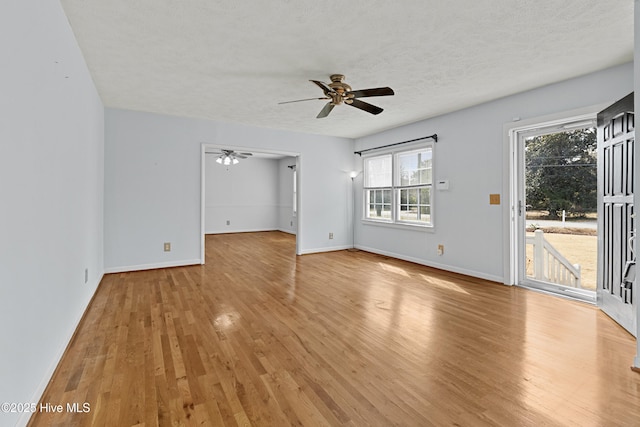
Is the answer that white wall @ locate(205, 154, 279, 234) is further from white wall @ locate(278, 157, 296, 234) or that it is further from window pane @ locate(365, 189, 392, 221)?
A: window pane @ locate(365, 189, 392, 221)

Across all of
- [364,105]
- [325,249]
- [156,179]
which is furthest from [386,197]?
[156,179]

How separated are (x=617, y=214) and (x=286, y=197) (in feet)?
26.9

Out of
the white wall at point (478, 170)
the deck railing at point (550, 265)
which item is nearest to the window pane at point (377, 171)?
the white wall at point (478, 170)

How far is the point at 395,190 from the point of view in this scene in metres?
5.92

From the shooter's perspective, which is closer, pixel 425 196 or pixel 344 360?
pixel 344 360

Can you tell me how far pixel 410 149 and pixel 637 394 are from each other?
435cm

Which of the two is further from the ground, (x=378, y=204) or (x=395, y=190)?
(x=395, y=190)

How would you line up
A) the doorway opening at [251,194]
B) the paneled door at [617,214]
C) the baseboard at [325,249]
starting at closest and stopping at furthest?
the paneled door at [617,214]
the baseboard at [325,249]
the doorway opening at [251,194]

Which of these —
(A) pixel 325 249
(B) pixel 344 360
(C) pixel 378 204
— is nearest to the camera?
(B) pixel 344 360

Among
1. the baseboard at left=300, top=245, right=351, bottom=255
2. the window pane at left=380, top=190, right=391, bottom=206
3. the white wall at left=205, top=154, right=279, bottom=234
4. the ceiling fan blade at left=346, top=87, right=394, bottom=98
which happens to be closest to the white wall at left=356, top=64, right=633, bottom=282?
the window pane at left=380, top=190, right=391, bottom=206

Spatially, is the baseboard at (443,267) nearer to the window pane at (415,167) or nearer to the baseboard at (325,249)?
the baseboard at (325,249)

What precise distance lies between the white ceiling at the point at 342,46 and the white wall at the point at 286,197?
5610 mm

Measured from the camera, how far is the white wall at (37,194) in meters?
1.35

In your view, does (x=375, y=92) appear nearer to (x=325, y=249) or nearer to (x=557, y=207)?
(x=557, y=207)
